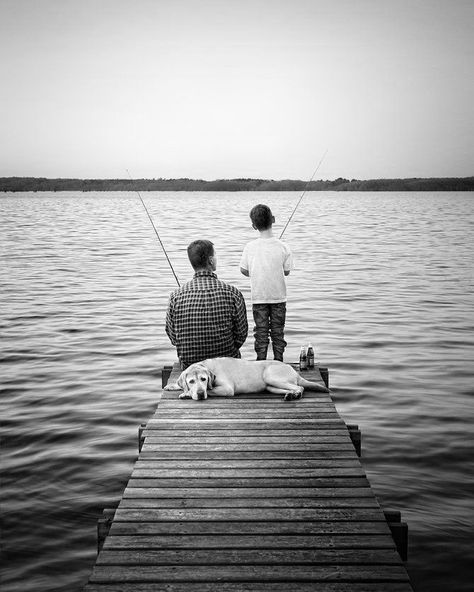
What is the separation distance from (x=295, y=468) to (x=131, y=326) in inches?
404

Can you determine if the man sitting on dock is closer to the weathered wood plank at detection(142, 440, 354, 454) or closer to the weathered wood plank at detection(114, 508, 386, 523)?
the weathered wood plank at detection(142, 440, 354, 454)

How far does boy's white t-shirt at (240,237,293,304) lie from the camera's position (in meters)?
7.52

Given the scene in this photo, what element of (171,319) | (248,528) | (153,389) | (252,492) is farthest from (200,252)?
(153,389)

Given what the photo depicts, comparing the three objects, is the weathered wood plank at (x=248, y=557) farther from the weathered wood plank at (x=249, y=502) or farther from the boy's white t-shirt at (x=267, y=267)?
the boy's white t-shirt at (x=267, y=267)

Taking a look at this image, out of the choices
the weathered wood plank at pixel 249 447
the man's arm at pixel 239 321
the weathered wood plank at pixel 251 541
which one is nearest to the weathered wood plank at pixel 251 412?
the weathered wood plank at pixel 249 447

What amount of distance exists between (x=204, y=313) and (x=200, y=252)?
569 millimetres

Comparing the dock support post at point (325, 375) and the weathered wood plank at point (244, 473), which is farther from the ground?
the weathered wood plank at point (244, 473)

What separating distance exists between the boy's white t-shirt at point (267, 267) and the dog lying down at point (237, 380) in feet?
4.11

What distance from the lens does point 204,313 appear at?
6387 millimetres

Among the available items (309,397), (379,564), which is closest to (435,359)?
(309,397)

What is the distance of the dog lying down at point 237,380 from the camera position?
243 inches

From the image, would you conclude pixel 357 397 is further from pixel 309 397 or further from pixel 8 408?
pixel 8 408

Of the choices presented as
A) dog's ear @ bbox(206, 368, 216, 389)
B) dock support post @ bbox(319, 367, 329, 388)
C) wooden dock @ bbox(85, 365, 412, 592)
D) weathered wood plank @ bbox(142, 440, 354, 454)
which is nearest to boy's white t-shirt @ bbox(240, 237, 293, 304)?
dock support post @ bbox(319, 367, 329, 388)

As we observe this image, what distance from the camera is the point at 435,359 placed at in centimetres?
1175
